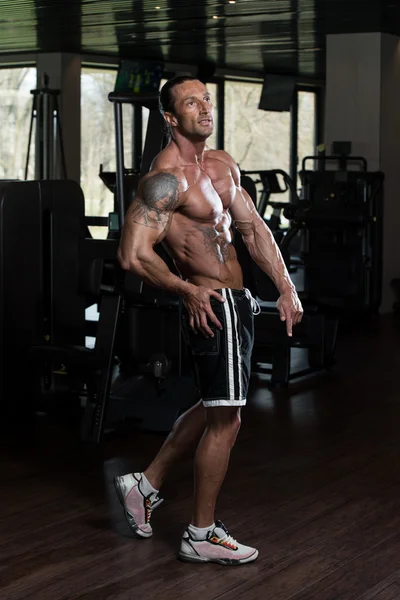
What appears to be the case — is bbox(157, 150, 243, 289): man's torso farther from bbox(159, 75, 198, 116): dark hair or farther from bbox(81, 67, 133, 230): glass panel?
bbox(81, 67, 133, 230): glass panel

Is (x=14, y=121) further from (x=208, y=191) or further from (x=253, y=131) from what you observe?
(x=208, y=191)

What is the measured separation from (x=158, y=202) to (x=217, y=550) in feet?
3.43

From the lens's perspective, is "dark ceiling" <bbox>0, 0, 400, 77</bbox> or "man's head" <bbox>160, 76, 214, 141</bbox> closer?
"man's head" <bbox>160, 76, 214, 141</bbox>

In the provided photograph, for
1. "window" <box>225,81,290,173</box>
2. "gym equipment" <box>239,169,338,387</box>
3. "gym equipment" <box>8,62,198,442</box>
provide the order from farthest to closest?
1. "window" <box>225,81,290,173</box>
2. "gym equipment" <box>239,169,338,387</box>
3. "gym equipment" <box>8,62,198,442</box>

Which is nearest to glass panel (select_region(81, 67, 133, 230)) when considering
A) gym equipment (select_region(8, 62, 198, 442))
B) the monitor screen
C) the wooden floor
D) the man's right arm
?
the monitor screen

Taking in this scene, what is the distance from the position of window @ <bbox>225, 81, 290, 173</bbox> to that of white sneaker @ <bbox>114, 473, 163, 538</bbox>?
1104 centimetres

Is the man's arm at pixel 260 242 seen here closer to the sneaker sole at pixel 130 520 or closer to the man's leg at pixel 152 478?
the man's leg at pixel 152 478

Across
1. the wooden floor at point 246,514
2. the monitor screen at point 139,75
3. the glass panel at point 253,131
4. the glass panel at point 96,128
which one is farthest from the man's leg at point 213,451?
the glass panel at point 253,131

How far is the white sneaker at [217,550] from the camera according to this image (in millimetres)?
2799

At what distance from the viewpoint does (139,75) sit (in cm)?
1194

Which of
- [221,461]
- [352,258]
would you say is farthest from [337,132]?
[221,461]

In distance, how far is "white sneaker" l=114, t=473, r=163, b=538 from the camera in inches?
117

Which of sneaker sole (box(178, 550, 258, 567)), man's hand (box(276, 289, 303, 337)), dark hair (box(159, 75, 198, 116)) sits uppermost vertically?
dark hair (box(159, 75, 198, 116))


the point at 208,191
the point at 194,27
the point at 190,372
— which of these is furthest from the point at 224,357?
the point at 194,27
